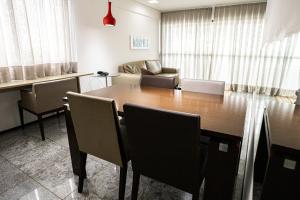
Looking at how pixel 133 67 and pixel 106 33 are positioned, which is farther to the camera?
pixel 133 67

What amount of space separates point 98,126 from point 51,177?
0.95 meters

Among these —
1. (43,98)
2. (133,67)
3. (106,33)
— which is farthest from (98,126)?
(133,67)

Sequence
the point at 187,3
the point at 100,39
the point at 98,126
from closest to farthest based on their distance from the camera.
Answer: the point at 98,126 → the point at 100,39 → the point at 187,3

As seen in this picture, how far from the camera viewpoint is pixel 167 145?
1077 mm

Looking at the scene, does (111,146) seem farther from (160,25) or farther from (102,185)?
(160,25)

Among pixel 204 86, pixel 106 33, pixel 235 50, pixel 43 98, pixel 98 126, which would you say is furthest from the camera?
pixel 235 50

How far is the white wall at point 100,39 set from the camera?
275cm

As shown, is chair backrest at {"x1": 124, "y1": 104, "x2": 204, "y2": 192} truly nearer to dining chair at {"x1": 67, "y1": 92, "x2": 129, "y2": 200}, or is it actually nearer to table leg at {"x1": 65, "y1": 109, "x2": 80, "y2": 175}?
dining chair at {"x1": 67, "y1": 92, "x2": 129, "y2": 200}

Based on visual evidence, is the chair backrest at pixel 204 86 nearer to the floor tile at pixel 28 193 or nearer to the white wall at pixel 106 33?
the floor tile at pixel 28 193

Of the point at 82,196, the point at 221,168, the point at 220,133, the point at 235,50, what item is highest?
the point at 235,50

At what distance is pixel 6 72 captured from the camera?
248 centimetres

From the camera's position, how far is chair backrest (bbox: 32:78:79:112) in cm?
237

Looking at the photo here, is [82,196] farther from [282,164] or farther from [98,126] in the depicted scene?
[282,164]

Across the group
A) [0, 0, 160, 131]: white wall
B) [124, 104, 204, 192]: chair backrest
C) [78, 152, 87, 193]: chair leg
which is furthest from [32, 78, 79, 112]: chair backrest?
[124, 104, 204, 192]: chair backrest
